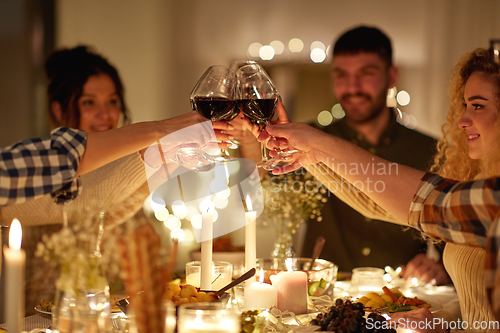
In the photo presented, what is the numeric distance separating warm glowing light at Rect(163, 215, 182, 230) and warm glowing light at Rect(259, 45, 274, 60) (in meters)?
1.46

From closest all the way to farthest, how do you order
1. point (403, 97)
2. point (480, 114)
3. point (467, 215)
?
point (467, 215) → point (480, 114) → point (403, 97)

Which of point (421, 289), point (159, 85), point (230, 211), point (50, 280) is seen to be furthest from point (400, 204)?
point (159, 85)

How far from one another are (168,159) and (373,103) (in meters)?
1.44

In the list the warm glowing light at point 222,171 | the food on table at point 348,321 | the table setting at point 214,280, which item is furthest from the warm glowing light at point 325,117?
the food on table at point 348,321

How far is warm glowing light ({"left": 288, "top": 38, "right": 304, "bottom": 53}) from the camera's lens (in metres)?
3.48

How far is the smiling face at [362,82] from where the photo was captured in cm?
232

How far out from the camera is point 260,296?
3.20ft

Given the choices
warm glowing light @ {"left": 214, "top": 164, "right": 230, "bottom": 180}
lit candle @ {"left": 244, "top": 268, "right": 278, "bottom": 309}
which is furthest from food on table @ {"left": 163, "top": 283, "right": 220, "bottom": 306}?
warm glowing light @ {"left": 214, "top": 164, "right": 230, "bottom": 180}

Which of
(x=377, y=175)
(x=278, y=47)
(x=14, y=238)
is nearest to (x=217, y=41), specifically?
(x=278, y=47)

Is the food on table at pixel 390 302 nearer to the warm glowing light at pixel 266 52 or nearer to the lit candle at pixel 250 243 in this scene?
the lit candle at pixel 250 243

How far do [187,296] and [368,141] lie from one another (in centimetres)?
178

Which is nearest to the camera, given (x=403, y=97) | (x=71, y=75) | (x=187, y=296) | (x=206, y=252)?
(x=187, y=296)

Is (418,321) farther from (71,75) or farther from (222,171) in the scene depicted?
(71,75)

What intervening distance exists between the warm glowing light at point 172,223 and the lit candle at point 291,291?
8.55 ft
